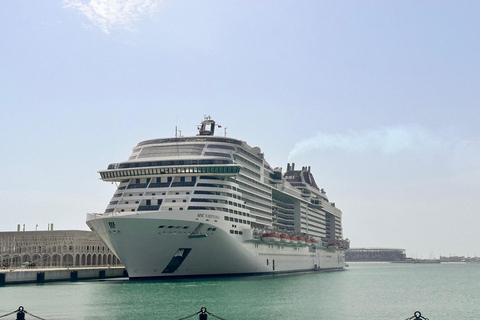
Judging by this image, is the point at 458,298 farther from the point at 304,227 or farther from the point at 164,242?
the point at 304,227

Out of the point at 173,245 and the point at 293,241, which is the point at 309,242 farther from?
the point at 173,245

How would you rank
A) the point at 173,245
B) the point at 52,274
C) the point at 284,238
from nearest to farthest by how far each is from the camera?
the point at 173,245, the point at 52,274, the point at 284,238

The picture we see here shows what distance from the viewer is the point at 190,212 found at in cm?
6303

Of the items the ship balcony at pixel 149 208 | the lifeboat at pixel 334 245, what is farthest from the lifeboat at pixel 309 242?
the ship balcony at pixel 149 208

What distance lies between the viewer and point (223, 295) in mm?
51344

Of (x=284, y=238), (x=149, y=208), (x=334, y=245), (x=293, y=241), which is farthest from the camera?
(x=334, y=245)

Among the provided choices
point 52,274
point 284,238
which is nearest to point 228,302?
point 52,274

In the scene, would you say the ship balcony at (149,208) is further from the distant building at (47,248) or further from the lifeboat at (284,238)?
the distant building at (47,248)

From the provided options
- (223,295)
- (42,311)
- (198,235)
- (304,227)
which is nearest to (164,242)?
(198,235)

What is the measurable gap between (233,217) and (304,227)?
47.9m

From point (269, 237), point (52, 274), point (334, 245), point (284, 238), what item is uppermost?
point (269, 237)

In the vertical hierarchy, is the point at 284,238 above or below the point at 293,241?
above

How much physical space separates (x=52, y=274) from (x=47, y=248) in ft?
105

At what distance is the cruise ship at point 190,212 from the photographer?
62.2 m
